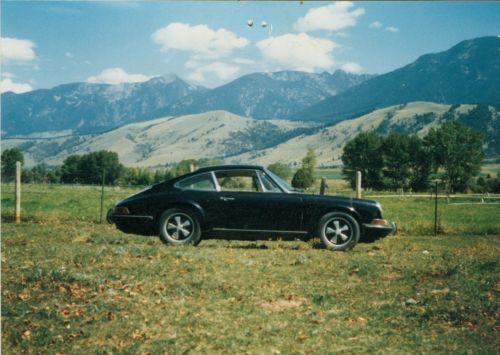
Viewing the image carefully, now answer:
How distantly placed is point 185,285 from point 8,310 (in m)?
2.26

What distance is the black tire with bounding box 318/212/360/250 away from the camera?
9.88 m

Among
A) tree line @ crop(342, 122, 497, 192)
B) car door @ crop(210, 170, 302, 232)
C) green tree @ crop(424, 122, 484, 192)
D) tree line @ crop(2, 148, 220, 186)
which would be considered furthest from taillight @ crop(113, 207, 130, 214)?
tree line @ crop(2, 148, 220, 186)

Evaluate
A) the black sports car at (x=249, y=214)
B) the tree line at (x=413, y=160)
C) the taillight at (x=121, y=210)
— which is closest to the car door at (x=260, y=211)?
the black sports car at (x=249, y=214)

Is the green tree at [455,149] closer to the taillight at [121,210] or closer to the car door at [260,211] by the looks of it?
the car door at [260,211]

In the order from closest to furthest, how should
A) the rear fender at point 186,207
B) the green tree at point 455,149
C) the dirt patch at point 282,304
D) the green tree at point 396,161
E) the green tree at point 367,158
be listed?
the dirt patch at point 282,304 < the rear fender at point 186,207 < the green tree at point 396,161 < the green tree at point 455,149 < the green tree at point 367,158

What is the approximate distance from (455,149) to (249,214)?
287 ft

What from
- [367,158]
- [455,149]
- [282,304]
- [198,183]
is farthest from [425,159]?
[282,304]

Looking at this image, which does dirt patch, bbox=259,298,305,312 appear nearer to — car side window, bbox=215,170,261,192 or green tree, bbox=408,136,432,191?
car side window, bbox=215,170,261,192

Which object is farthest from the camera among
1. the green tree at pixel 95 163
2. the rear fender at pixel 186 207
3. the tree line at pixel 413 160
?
the green tree at pixel 95 163

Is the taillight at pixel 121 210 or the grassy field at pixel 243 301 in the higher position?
the taillight at pixel 121 210

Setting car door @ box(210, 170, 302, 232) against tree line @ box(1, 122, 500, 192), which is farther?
tree line @ box(1, 122, 500, 192)

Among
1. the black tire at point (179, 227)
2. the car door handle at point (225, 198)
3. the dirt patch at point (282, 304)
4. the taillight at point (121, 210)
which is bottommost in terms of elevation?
the dirt patch at point (282, 304)

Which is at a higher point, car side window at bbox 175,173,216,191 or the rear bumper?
car side window at bbox 175,173,216,191

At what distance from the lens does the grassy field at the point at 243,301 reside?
4949mm
